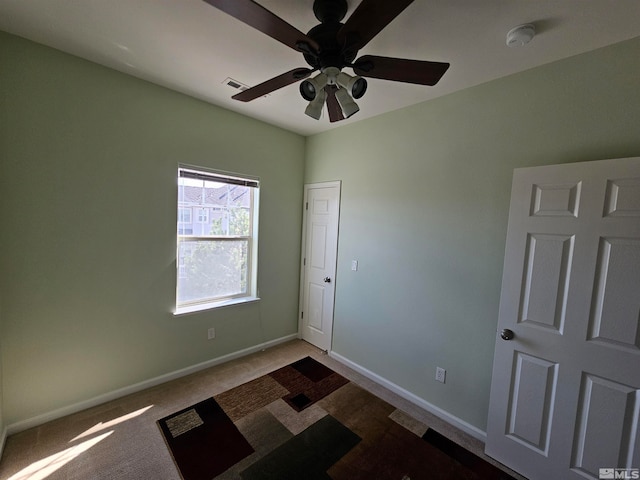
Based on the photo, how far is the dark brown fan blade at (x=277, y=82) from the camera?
1.36 m

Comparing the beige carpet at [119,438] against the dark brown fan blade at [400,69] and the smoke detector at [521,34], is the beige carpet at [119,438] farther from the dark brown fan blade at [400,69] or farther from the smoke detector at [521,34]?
the smoke detector at [521,34]

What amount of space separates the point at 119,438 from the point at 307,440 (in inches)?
53.0

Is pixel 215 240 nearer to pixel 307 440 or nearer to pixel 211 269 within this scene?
pixel 211 269

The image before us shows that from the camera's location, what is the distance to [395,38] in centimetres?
155

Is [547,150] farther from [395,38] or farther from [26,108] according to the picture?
[26,108]

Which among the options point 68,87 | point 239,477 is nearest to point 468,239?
point 239,477

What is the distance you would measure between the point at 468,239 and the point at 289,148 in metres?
2.32

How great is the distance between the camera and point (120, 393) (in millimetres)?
2244

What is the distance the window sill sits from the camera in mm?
2576

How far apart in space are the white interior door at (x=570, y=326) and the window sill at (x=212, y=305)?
2455 mm

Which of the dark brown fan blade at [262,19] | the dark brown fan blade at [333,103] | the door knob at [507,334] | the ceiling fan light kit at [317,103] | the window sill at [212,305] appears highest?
the dark brown fan blade at [262,19]

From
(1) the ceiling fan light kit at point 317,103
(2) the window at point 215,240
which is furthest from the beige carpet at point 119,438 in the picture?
(1) the ceiling fan light kit at point 317,103

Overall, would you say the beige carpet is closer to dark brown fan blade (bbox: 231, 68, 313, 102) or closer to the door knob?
the door knob

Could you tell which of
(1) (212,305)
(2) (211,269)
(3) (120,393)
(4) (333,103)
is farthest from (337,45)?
(3) (120,393)
